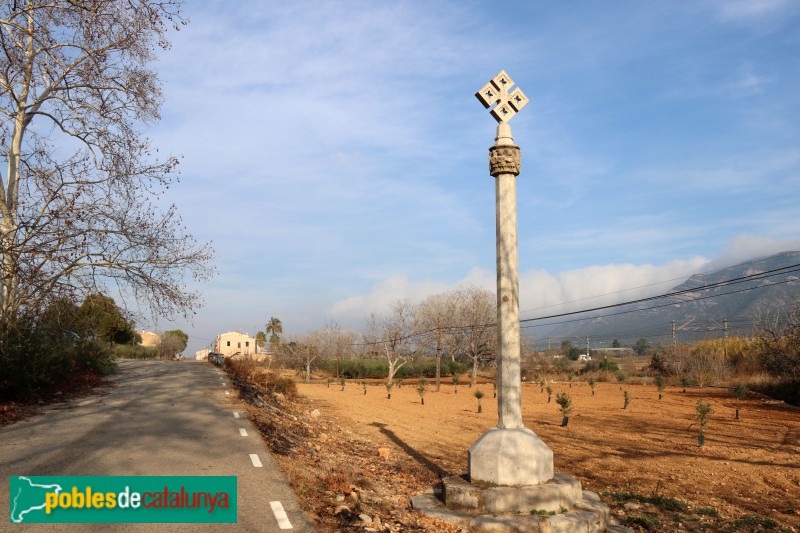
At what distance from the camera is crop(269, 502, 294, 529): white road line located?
5.34m

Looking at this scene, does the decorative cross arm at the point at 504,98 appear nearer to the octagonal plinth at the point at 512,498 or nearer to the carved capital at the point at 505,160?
the carved capital at the point at 505,160

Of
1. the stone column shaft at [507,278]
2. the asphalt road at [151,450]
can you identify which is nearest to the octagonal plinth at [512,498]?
the stone column shaft at [507,278]

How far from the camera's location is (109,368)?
19984 mm

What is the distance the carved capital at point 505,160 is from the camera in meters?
7.54

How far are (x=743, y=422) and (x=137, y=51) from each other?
20.9m

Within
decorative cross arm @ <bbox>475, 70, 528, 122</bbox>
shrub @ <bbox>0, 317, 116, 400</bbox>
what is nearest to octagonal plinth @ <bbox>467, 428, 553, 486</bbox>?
decorative cross arm @ <bbox>475, 70, 528, 122</bbox>

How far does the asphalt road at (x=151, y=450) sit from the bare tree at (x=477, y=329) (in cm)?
3444

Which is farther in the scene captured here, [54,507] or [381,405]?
[381,405]

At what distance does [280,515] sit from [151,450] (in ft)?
10.2

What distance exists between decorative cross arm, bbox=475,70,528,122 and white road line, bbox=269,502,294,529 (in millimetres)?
5596

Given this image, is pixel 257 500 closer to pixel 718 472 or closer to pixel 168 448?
pixel 168 448

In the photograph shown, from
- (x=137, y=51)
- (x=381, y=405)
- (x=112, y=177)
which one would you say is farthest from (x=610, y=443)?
(x=137, y=51)

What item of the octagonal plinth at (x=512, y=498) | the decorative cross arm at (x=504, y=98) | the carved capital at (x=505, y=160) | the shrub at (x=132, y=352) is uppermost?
the decorative cross arm at (x=504, y=98)

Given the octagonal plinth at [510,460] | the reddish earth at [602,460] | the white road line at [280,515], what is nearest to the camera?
the white road line at [280,515]
